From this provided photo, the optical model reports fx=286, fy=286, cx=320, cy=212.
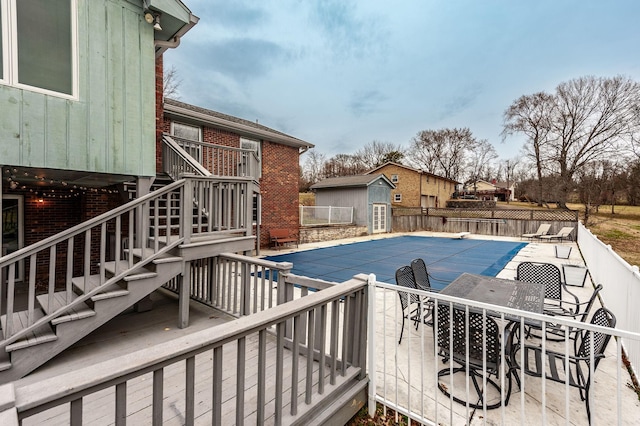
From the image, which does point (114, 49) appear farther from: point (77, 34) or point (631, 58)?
point (631, 58)

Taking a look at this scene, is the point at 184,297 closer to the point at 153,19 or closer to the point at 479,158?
the point at 153,19

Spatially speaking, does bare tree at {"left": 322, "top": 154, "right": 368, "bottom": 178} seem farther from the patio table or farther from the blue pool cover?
the patio table

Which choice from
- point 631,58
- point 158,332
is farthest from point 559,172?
point 158,332

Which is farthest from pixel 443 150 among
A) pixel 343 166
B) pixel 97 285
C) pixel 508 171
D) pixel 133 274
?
pixel 97 285

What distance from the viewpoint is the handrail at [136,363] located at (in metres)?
1.07

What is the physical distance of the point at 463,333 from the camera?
292 cm

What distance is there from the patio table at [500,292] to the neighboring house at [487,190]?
4409cm

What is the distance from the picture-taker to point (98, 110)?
4.21m

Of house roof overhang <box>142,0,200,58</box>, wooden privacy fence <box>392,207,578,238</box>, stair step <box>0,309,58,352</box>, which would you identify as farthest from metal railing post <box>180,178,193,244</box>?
wooden privacy fence <box>392,207,578,238</box>

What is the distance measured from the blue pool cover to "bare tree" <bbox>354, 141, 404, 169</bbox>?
1145 inches

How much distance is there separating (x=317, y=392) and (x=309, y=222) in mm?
14723

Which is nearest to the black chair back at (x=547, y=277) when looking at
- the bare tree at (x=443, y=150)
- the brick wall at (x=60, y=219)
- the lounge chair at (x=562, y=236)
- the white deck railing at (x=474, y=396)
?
the white deck railing at (x=474, y=396)

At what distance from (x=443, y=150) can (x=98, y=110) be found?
42.2m

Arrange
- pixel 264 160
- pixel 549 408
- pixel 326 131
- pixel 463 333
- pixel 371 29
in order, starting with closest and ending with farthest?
1. pixel 549 408
2. pixel 463 333
3. pixel 264 160
4. pixel 371 29
5. pixel 326 131
